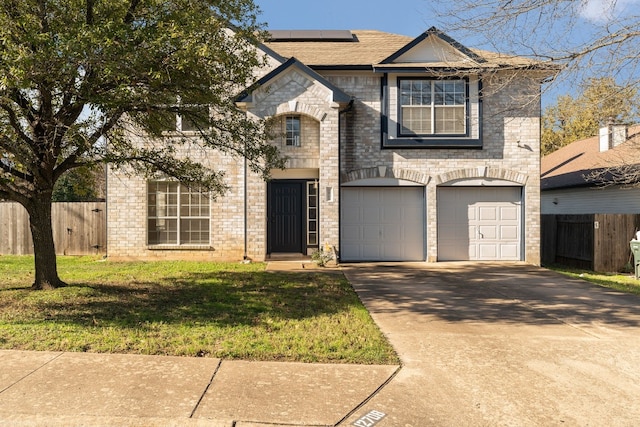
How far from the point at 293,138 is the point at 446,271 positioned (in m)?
6.01

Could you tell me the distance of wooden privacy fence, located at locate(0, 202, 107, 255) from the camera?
14773 millimetres

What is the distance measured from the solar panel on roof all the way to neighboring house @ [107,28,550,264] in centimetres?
272

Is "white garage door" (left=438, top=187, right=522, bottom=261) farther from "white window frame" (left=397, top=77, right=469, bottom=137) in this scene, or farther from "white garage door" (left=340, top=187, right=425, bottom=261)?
"white window frame" (left=397, top=77, right=469, bottom=137)

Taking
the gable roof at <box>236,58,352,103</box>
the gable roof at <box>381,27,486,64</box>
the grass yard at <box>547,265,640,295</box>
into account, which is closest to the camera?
the grass yard at <box>547,265,640,295</box>

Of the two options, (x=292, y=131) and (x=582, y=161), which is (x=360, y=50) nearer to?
(x=292, y=131)

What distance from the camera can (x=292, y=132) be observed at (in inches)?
536

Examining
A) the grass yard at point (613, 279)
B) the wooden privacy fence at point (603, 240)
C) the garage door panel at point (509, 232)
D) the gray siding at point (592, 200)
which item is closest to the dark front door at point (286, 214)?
the garage door panel at point (509, 232)

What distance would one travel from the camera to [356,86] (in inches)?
539

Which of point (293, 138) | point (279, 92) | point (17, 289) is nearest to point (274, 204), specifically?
point (293, 138)

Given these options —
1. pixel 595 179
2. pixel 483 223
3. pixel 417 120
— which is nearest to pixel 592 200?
pixel 595 179

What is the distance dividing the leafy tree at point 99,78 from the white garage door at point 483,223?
7.11 metres

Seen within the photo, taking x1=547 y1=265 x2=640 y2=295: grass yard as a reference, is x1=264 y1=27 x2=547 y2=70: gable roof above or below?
above

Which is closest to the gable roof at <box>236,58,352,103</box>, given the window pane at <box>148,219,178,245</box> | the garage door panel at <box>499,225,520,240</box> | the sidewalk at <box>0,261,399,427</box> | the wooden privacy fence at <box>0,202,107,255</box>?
the window pane at <box>148,219,178,245</box>

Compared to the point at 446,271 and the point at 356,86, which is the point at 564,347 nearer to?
the point at 446,271
